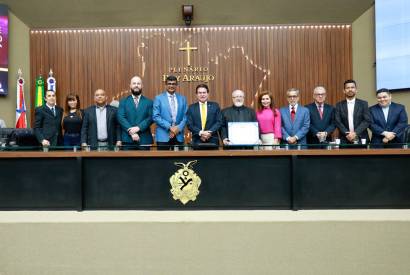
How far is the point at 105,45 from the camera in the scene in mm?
9227

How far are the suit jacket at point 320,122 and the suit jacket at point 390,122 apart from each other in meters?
0.41

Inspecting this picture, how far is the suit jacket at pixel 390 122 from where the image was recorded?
15.3 ft

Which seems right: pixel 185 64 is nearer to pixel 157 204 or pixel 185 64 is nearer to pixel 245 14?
pixel 245 14

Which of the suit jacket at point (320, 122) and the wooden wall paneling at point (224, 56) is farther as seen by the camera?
the wooden wall paneling at point (224, 56)

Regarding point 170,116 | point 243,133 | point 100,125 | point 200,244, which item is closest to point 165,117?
point 170,116

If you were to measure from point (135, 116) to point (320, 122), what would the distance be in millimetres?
1976

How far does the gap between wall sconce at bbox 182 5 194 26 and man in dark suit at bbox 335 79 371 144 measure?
15.2 feet

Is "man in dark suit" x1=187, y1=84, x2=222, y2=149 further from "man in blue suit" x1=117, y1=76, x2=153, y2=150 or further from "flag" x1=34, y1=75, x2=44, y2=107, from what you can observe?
"flag" x1=34, y1=75, x2=44, y2=107

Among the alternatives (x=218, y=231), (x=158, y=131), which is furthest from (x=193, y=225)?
(x=158, y=131)

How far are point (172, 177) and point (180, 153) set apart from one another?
0.65 ft

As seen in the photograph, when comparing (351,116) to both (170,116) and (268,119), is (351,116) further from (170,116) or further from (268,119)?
(170,116)

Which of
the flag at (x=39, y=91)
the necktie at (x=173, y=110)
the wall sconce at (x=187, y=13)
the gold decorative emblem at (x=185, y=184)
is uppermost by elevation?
the wall sconce at (x=187, y=13)

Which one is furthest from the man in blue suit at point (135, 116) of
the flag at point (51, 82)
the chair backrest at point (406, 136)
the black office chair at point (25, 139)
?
the flag at point (51, 82)

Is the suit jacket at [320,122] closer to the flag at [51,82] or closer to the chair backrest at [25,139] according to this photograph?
the chair backrest at [25,139]
